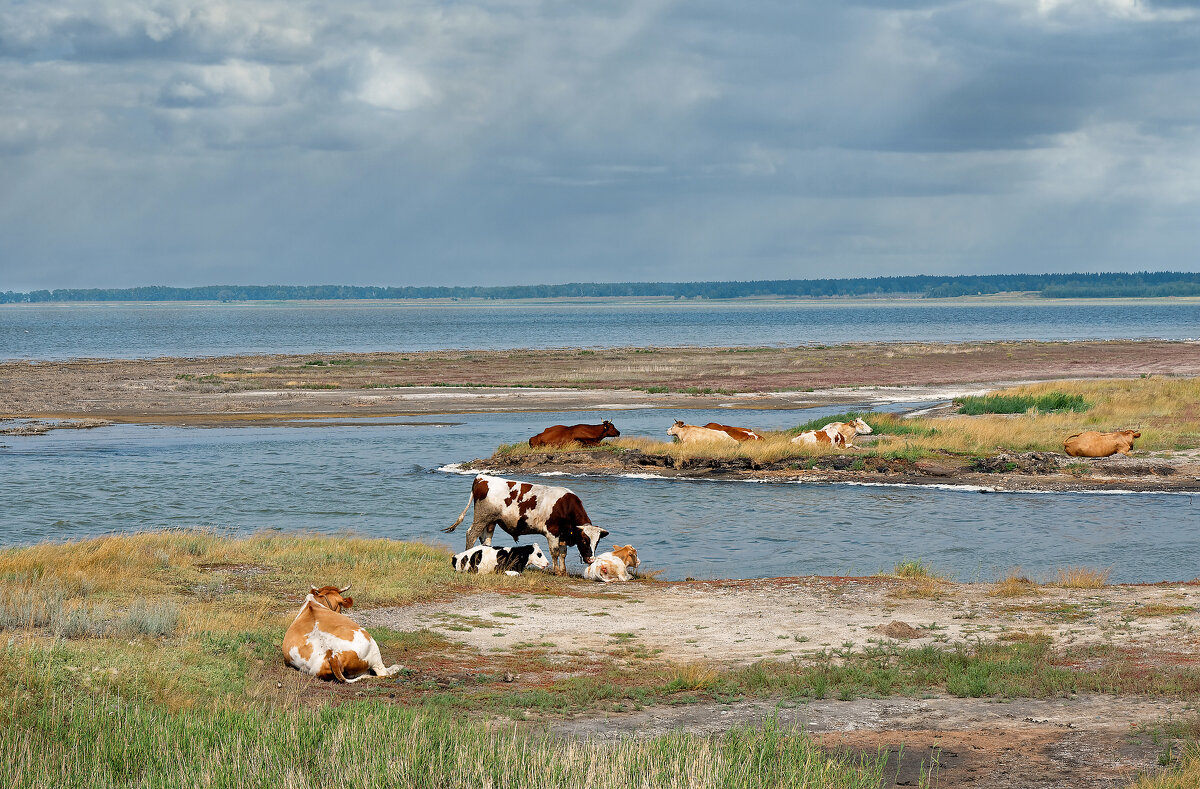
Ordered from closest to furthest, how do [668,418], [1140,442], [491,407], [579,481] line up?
[579,481] < [1140,442] < [668,418] < [491,407]

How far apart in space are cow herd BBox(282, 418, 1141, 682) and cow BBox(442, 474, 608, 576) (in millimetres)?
16

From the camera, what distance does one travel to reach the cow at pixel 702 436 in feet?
110

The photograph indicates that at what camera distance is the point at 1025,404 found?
42031 millimetres

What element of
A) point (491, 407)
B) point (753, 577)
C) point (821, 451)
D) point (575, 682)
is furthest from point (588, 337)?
point (575, 682)

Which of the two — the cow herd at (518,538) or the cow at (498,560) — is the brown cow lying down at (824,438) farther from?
the cow at (498,560)

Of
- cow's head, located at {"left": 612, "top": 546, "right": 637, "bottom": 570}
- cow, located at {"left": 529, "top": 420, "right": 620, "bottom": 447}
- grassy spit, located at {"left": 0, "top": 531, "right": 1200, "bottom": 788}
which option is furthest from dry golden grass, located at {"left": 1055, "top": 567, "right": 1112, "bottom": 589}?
cow, located at {"left": 529, "top": 420, "right": 620, "bottom": 447}

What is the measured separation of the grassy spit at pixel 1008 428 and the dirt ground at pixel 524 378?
11.2 meters

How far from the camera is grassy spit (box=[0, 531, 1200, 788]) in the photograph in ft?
24.1

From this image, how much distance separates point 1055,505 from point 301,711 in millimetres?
21915

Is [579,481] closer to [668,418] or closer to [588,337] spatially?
[668,418]

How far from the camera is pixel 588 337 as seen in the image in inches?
5340

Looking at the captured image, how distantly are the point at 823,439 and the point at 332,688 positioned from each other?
2367cm

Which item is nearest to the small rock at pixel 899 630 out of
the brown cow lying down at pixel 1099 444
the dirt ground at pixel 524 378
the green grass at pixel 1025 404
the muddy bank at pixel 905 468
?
the muddy bank at pixel 905 468

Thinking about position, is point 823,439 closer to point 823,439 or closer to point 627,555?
point 823,439
